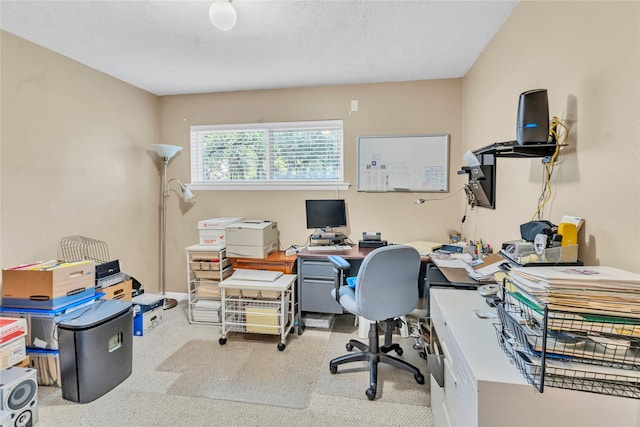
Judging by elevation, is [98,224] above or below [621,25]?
below

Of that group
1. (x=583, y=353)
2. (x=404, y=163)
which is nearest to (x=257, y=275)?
(x=404, y=163)

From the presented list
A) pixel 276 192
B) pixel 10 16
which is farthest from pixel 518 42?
pixel 10 16

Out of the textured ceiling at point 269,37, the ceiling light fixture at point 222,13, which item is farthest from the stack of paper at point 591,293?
the ceiling light fixture at point 222,13

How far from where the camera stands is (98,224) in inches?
120

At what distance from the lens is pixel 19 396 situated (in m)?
1.74

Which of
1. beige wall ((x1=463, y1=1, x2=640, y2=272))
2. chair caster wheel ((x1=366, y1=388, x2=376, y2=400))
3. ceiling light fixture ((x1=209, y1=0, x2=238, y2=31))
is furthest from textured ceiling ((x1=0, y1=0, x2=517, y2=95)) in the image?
chair caster wheel ((x1=366, y1=388, x2=376, y2=400))

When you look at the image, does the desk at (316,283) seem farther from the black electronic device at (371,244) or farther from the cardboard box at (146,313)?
the cardboard box at (146,313)

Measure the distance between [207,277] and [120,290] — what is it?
0.76 metres

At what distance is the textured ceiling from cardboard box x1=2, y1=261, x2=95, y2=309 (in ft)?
5.59

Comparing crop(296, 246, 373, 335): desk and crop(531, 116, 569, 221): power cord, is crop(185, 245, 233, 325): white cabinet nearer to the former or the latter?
crop(296, 246, 373, 335): desk

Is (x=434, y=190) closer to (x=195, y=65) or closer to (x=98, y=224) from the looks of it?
(x=195, y=65)

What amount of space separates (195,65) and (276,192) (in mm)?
1474

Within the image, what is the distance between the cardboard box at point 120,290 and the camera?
2718 mm

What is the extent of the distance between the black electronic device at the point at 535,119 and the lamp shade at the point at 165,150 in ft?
10.8
